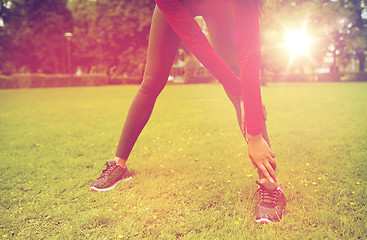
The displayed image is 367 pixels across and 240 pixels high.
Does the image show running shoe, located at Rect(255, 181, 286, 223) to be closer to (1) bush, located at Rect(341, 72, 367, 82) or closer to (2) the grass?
(2) the grass

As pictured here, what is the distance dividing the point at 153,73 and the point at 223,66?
75cm

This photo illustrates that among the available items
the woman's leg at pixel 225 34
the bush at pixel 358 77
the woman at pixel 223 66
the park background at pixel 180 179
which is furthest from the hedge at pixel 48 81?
the bush at pixel 358 77

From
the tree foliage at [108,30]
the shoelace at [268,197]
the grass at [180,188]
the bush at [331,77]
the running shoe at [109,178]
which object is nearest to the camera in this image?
the grass at [180,188]

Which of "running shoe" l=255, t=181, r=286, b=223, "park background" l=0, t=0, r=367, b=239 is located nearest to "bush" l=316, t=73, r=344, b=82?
"park background" l=0, t=0, r=367, b=239

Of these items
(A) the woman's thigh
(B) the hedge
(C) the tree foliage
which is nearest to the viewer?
(A) the woman's thigh

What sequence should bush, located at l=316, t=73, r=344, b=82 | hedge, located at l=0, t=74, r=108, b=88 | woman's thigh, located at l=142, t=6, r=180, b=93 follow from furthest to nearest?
bush, located at l=316, t=73, r=344, b=82
hedge, located at l=0, t=74, r=108, b=88
woman's thigh, located at l=142, t=6, r=180, b=93

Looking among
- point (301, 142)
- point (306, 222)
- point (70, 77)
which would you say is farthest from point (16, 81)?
point (306, 222)

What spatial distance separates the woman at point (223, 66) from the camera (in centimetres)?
171

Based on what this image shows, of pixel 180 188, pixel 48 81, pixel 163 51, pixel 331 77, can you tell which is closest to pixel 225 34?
pixel 163 51

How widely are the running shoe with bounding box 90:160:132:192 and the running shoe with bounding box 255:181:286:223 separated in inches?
48.9

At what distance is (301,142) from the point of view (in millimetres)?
4406

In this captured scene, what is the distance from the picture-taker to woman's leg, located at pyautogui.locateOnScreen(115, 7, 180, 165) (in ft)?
7.66

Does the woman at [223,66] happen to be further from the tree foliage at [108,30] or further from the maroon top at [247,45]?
the tree foliage at [108,30]

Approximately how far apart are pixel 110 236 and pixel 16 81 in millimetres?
26916
